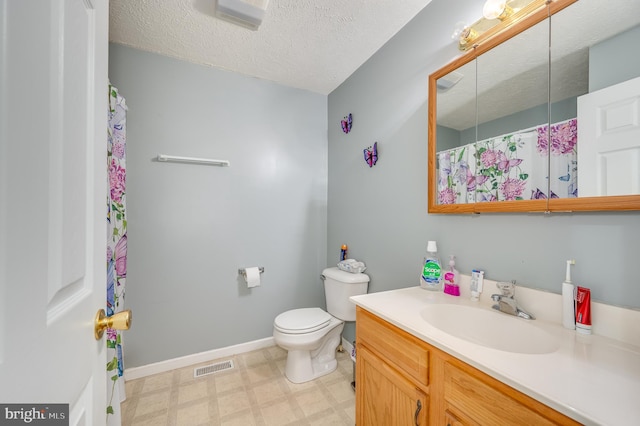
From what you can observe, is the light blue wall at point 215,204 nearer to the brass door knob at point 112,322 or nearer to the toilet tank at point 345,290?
the toilet tank at point 345,290

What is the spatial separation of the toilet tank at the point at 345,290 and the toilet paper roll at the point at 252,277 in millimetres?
610

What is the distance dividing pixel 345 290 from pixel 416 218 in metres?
0.75

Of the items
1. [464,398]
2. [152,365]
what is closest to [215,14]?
[464,398]

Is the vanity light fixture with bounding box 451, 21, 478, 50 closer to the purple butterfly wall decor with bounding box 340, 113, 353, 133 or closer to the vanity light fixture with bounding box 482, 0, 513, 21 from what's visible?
the vanity light fixture with bounding box 482, 0, 513, 21

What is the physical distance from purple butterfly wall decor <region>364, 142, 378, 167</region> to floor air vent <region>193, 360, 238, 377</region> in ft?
6.23

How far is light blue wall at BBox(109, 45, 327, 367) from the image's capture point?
183cm

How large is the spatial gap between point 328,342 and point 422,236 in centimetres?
112

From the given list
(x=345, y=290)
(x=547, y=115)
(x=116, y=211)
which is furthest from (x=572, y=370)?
(x=116, y=211)

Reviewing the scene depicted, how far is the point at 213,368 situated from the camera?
192 centimetres

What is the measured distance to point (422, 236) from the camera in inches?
58.0

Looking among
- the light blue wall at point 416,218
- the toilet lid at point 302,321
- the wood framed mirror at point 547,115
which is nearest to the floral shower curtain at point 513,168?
the wood framed mirror at point 547,115

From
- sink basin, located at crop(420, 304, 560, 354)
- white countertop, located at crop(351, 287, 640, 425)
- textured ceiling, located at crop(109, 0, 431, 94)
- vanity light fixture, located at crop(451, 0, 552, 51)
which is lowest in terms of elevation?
sink basin, located at crop(420, 304, 560, 354)

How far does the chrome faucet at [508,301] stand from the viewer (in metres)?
0.96

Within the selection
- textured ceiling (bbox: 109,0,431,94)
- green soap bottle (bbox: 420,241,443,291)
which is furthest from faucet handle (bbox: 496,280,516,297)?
textured ceiling (bbox: 109,0,431,94)
